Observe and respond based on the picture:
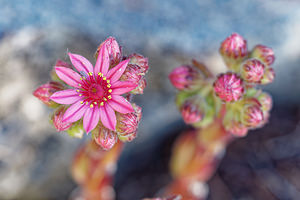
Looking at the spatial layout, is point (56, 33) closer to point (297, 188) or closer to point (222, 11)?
point (222, 11)

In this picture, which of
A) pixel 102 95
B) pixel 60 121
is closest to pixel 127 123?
pixel 102 95

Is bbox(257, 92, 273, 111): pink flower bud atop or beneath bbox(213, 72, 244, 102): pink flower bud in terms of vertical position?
beneath

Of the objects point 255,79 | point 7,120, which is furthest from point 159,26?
point 7,120

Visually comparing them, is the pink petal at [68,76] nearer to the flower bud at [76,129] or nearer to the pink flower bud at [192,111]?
the flower bud at [76,129]

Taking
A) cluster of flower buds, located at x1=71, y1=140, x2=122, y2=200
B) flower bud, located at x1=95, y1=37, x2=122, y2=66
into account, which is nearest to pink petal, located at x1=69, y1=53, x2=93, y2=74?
flower bud, located at x1=95, y1=37, x2=122, y2=66

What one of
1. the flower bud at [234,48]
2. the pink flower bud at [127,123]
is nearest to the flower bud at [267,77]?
the flower bud at [234,48]

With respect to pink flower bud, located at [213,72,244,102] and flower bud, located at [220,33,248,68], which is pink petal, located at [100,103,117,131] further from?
flower bud, located at [220,33,248,68]
